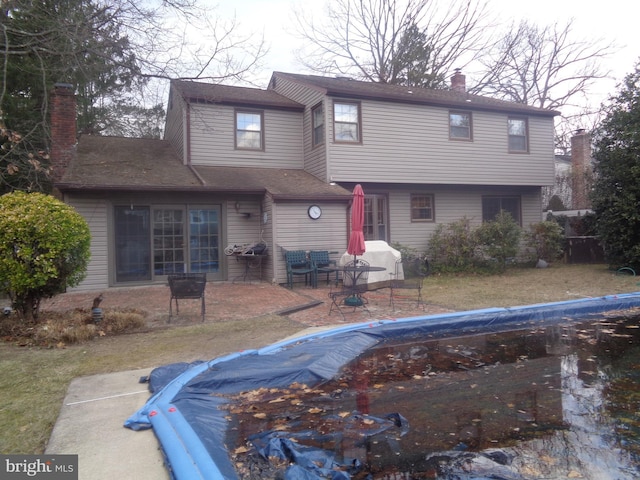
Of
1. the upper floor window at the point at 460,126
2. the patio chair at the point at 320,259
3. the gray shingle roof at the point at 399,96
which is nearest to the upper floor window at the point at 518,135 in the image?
the gray shingle roof at the point at 399,96

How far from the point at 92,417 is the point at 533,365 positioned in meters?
4.67

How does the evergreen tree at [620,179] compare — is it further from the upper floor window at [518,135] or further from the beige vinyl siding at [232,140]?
the beige vinyl siding at [232,140]

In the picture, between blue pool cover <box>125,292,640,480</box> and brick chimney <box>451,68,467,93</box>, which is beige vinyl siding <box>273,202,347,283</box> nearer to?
blue pool cover <box>125,292,640,480</box>

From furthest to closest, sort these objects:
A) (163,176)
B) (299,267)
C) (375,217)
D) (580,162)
Answer: 1. (580,162)
2. (375,217)
3. (163,176)
4. (299,267)

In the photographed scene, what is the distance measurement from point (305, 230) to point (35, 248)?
6876 mm

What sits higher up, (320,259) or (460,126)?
(460,126)

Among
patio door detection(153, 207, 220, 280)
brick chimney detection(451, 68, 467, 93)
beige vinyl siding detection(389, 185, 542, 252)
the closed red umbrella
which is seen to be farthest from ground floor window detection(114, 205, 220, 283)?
brick chimney detection(451, 68, 467, 93)

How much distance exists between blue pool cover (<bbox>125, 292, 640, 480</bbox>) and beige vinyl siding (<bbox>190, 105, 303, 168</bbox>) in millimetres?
8738

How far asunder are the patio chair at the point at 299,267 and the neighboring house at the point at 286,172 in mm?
313

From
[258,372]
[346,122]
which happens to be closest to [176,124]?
[346,122]

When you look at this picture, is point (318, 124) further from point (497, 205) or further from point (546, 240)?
point (546, 240)

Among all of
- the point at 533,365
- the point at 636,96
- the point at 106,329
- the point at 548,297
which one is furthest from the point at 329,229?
the point at 636,96

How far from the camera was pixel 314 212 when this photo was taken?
1241 centimetres

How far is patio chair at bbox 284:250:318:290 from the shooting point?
1166 cm
